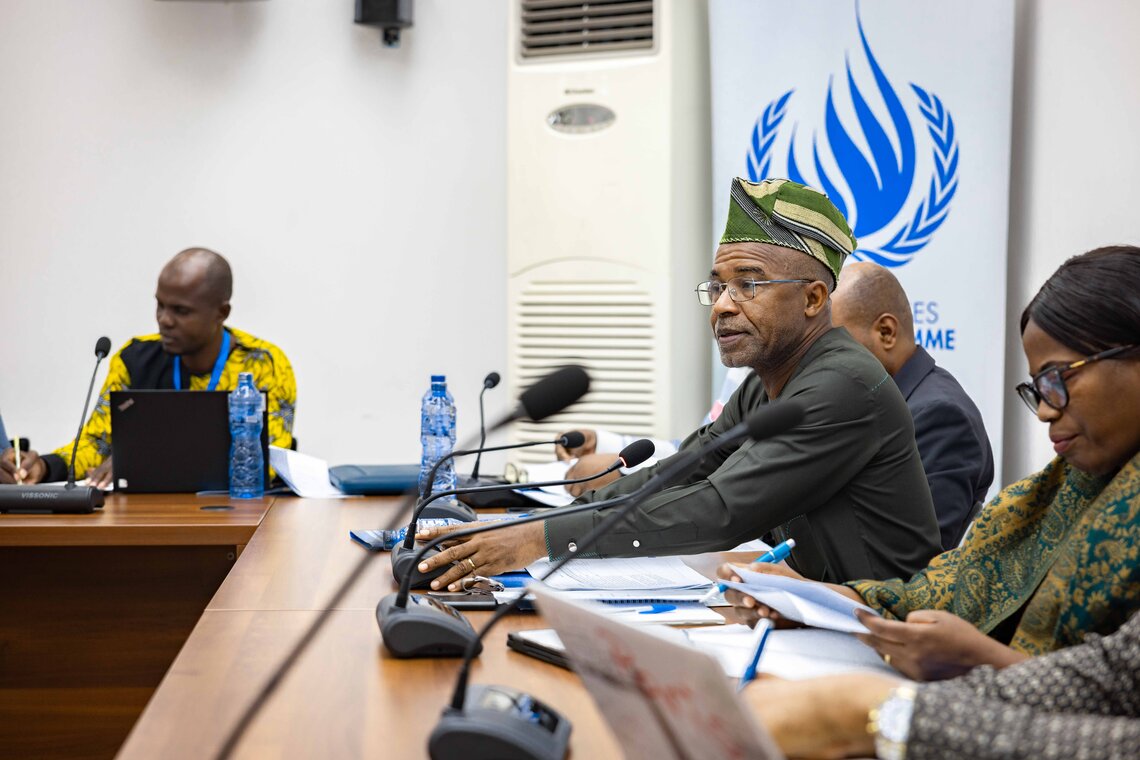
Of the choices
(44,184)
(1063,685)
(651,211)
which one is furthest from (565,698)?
(44,184)

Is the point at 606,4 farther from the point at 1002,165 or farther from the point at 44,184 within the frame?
the point at 44,184

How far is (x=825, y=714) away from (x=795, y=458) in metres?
0.95

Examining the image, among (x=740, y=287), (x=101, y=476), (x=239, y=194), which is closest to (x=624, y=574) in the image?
(x=740, y=287)

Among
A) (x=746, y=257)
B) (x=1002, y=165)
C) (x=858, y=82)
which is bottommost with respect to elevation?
(x=746, y=257)

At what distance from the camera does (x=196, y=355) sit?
12.4 ft

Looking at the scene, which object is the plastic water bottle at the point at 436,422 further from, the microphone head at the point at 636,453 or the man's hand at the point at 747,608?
the man's hand at the point at 747,608

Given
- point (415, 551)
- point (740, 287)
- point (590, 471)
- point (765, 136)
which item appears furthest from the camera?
point (765, 136)

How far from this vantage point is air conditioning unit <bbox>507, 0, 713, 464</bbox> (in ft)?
13.5

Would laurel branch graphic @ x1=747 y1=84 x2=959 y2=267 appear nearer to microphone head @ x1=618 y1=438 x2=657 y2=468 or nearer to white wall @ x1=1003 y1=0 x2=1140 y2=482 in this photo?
white wall @ x1=1003 y1=0 x2=1140 y2=482

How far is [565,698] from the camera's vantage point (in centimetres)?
140

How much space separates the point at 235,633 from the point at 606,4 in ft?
9.83

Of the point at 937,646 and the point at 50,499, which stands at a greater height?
the point at 937,646

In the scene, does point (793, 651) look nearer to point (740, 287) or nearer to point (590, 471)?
point (740, 287)

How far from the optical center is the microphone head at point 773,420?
1362 millimetres
